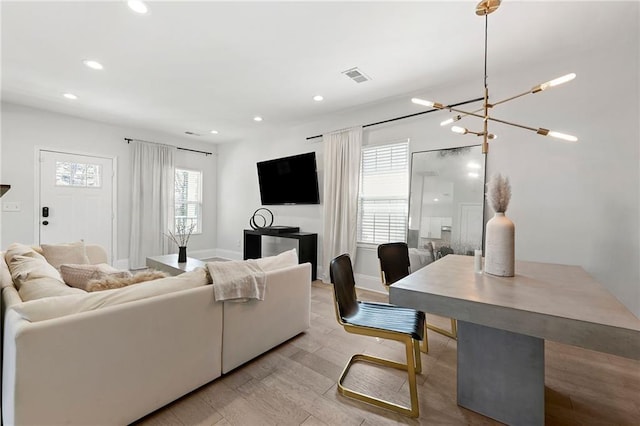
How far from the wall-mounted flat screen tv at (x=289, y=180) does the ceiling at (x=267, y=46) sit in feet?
3.56

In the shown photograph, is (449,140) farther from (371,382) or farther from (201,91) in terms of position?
(201,91)

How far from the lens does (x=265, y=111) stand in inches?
169

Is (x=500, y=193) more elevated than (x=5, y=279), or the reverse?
(x=500, y=193)

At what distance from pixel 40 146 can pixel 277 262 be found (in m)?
4.63

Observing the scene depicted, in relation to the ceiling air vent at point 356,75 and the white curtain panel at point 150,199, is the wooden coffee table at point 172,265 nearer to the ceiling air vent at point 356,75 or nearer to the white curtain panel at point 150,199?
the white curtain panel at point 150,199

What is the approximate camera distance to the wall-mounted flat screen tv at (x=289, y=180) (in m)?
4.63

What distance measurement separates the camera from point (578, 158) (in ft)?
8.75

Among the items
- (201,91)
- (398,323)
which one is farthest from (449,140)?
(201,91)

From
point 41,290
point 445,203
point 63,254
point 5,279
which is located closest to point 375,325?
point 41,290

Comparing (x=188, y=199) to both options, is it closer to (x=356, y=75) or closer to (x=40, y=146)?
(x=40, y=146)

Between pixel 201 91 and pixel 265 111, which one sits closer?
pixel 201 91

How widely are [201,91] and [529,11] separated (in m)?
3.46

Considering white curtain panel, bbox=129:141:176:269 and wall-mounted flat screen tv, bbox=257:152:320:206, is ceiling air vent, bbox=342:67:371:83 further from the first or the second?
white curtain panel, bbox=129:141:176:269

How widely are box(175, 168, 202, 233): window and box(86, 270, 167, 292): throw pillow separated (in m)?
4.32
